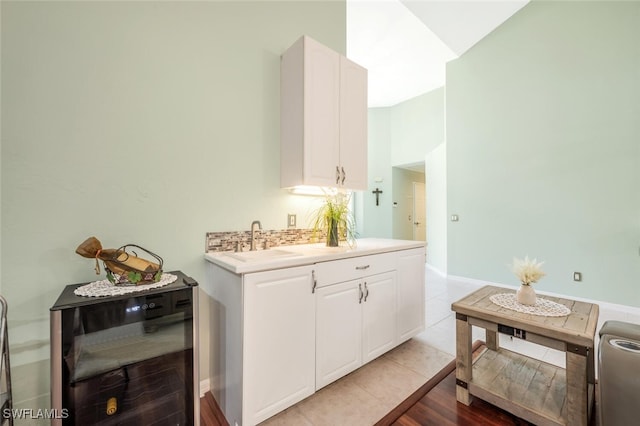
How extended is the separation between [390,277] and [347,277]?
0.50 m

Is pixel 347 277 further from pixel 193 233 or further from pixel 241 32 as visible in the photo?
pixel 241 32

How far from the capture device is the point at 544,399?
148 cm

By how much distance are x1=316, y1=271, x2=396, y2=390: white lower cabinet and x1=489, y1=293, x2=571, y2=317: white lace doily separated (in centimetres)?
74

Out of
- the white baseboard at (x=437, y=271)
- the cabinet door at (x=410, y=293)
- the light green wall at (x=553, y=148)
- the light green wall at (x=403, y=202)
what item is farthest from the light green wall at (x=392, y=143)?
the cabinet door at (x=410, y=293)

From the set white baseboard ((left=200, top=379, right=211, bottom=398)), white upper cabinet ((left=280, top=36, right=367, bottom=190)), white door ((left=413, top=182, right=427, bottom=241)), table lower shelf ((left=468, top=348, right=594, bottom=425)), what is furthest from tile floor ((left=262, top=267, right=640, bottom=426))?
white door ((left=413, top=182, right=427, bottom=241))

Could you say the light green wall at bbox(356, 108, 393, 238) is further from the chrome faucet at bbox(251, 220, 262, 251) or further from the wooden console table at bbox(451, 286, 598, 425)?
the chrome faucet at bbox(251, 220, 262, 251)

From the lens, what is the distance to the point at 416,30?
388 cm

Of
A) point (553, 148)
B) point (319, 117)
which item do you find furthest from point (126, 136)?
point (553, 148)

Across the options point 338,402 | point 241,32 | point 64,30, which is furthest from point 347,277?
point 64,30

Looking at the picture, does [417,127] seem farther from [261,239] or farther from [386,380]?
[386,380]

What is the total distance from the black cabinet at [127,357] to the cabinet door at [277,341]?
0.89 feet

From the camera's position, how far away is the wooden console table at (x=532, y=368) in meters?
1.25

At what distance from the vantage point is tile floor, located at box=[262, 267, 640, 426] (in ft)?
5.04

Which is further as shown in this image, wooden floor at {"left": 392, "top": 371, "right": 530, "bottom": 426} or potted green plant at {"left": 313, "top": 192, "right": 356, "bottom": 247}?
potted green plant at {"left": 313, "top": 192, "right": 356, "bottom": 247}
